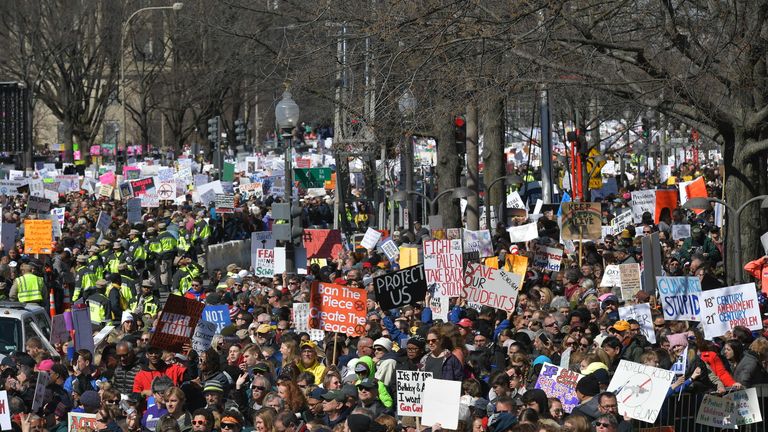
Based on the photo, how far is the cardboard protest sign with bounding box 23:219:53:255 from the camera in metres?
24.7

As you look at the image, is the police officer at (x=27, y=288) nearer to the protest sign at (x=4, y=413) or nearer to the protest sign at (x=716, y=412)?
the protest sign at (x=4, y=413)

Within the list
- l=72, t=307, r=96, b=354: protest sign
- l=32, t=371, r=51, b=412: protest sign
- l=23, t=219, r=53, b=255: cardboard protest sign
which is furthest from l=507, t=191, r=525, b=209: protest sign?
l=32, t=371, r=51, b=412: protest sign

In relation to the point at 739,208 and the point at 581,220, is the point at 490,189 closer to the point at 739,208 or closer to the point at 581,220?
the point at 581,220

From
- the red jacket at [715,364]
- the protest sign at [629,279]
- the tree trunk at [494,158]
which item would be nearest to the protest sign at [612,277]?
the protest sign at [629,279]

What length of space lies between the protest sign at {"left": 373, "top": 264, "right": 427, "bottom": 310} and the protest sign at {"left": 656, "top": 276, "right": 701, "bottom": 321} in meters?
2.54

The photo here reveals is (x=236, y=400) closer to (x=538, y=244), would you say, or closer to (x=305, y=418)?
(x=305, y=418)

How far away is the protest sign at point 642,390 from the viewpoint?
997 cm

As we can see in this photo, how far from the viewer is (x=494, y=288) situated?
51.1ft

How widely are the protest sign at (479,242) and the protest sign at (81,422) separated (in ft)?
35.5

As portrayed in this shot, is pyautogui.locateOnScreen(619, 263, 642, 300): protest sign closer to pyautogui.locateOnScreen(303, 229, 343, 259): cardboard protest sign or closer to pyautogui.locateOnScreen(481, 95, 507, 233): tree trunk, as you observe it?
pyautogui.locateOnScreen(303, 229, 343, 259): cardboard protest sign

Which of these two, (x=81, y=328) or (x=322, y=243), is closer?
(x=81, y=328)

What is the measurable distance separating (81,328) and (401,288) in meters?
3.31

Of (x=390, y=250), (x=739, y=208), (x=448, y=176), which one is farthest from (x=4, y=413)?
(x=448, y=176)

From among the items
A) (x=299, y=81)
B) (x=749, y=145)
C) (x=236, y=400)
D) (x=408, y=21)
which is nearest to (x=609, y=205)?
(x=299, y=81)
